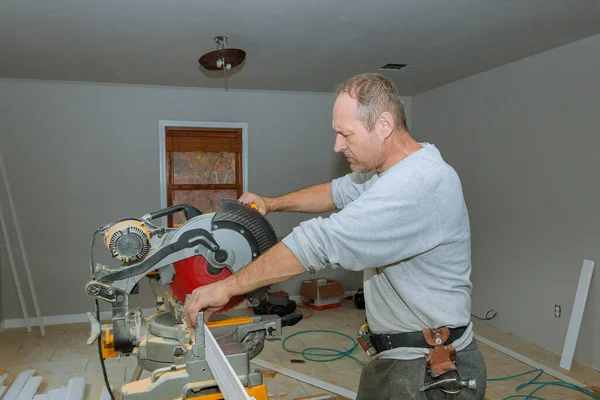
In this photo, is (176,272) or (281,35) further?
(281,35)

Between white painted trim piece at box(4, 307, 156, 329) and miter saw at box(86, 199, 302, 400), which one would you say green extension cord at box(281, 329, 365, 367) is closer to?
white painted trim piece at box(4, 307, 156, 329)

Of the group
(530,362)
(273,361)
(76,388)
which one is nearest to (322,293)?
(273,361)

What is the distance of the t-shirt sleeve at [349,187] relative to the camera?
1.82 m

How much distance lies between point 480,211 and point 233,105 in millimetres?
2873

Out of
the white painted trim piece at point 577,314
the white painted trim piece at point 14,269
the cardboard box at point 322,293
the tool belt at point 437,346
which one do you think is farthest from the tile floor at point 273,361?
the tool belt at point 437,346

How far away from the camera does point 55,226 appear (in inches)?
188

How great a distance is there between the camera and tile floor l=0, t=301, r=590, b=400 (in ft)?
10.5

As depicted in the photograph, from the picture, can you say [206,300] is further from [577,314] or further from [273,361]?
[577,314]

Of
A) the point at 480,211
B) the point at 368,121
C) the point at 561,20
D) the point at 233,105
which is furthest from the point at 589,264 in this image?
the point at 233,105

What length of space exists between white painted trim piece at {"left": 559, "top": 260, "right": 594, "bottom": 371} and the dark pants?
259 cm

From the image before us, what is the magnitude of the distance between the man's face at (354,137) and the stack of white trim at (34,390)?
257 cm

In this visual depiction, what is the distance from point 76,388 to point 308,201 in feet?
7.24

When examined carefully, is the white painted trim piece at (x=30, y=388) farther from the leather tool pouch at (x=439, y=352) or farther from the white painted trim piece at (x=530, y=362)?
the white painted trim piece at (x=530, y=362)

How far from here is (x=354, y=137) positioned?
133 centimetres
